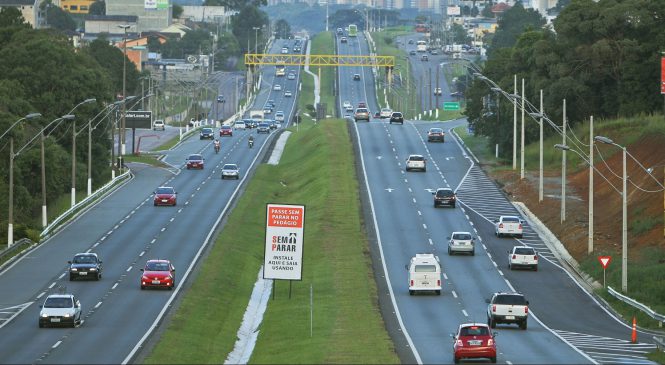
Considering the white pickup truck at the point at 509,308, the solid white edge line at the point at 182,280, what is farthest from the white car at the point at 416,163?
the white pickup truck at the point at 509,308

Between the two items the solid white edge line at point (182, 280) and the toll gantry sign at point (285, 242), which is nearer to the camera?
the solid white edge line at point (182, 280)

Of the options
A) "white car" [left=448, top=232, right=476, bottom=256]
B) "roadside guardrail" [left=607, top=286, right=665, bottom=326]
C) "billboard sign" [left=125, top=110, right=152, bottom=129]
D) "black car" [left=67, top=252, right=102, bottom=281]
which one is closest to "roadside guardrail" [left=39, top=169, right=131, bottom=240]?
"black car" [left=67, top=252, right=102, bottom=281]

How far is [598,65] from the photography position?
132 metres

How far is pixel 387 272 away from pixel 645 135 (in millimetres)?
36317

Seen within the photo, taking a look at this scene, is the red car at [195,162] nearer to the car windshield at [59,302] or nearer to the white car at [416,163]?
the white car at [416,163]

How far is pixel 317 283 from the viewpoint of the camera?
8094 cm

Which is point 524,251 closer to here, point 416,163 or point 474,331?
point 474,331

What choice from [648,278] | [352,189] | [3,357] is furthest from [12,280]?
[352,189]

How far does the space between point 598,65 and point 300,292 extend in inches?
2379

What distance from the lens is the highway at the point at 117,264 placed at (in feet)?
196

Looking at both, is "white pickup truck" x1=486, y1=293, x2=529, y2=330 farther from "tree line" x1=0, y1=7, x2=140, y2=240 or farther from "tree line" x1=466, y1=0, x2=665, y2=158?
"tree line" x1=466, y1=0, x2=665, y2=158

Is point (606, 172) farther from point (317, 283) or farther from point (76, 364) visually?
point (76, 364)

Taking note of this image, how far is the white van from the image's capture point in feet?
249

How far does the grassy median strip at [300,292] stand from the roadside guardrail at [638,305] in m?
11.3
